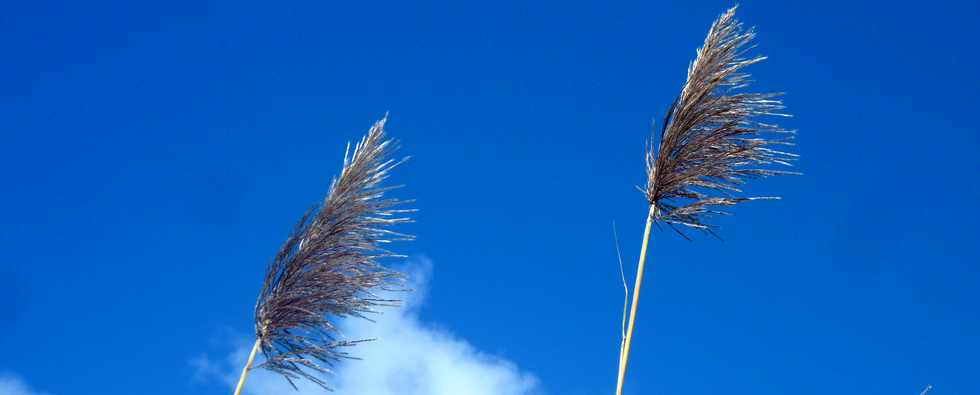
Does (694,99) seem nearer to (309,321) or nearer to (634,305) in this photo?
(634,305)

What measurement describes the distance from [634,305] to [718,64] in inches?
65.0

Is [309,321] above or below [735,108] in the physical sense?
below

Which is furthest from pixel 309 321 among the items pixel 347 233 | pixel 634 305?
pixel 634 305

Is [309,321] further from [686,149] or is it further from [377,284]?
[686,149]

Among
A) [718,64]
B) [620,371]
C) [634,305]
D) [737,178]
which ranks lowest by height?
[620,371]

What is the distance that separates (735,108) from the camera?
4875 millimetres

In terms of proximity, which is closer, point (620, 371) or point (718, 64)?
point (620, 371)

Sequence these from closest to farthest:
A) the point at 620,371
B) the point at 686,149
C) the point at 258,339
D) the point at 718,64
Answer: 1. the point at 620,371
2. the point at 686,149
3. the point at 718,64
4. the point at 258,339

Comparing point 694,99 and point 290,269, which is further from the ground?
point 694,99

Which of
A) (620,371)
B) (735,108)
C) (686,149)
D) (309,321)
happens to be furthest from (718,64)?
(309,321)

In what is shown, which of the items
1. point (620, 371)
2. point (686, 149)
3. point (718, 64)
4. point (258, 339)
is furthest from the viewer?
point (258, 339)

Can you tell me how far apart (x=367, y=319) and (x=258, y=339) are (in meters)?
0.73

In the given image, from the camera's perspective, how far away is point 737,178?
4.70m

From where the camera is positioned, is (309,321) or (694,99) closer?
(694,99)
